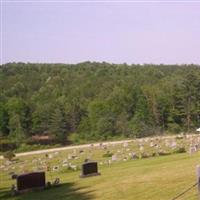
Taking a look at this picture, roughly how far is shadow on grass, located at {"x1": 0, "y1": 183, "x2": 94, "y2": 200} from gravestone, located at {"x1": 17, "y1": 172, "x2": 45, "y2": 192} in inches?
18.6

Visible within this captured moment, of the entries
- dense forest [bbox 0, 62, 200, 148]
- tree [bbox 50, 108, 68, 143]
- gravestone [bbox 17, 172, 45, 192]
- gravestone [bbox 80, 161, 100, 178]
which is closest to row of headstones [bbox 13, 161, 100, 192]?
gravestone [bbox 17, 172, 45, 192]

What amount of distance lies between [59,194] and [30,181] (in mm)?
2490

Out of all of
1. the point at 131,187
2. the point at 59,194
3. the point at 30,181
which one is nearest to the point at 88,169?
the point at 30,181

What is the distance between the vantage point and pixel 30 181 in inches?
966

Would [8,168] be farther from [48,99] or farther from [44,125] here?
[48,99]

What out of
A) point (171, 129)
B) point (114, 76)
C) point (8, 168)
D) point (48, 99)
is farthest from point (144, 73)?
point (8, 168)

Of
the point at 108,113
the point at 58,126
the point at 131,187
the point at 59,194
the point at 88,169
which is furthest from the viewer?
the point at 108,113

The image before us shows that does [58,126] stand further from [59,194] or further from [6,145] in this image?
[59,194]

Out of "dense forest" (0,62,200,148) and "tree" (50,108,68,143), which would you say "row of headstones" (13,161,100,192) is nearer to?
"dense forest" (0,62,200,148)

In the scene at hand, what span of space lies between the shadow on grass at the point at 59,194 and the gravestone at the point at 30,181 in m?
0.47

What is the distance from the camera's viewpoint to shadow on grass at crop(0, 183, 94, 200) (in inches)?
830

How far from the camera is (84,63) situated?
16800 cm

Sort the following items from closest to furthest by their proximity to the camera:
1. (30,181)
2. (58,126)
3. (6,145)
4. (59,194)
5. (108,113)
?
(59,194)
(30,181)
(6,145)
(58,126)
(108,113)

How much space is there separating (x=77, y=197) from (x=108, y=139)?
201ft
